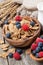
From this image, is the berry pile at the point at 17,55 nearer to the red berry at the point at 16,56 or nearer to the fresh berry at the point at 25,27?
the red berry at the point at 16,56

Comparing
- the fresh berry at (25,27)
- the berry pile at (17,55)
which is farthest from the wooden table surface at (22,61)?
the fresh berry at (25,27)

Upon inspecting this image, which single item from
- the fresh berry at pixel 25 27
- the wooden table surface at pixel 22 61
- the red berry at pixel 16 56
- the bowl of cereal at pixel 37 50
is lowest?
the wooden table surface at pixel 22 61

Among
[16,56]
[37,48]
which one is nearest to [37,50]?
[37,48]

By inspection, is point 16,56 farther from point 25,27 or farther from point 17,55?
point 25,27

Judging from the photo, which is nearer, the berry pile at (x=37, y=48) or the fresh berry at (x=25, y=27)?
the berry pile at (x=37, y=48)

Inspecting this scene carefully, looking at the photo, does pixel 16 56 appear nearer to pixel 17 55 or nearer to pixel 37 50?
pixel 17 55

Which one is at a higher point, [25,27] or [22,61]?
[25,27]

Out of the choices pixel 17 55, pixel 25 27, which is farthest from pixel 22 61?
pixel 25 27

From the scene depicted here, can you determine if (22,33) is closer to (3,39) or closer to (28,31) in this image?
(28,31)

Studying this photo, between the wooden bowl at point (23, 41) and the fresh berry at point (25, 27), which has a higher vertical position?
the fresh berry at point (25, 27)
